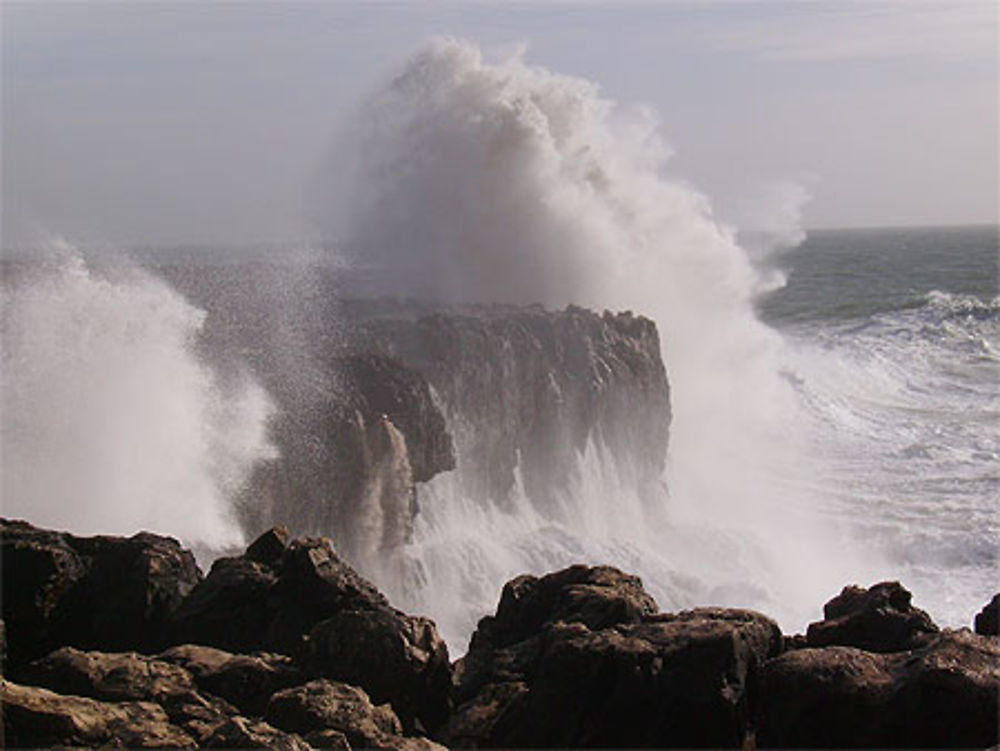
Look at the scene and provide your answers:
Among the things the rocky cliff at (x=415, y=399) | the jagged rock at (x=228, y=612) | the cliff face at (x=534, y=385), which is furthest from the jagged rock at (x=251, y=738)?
the cliff face at (x=534, y=385)

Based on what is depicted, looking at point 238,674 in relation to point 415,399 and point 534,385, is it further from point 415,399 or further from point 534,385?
point 534,385

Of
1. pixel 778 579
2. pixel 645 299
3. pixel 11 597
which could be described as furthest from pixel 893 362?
pixel 11 597

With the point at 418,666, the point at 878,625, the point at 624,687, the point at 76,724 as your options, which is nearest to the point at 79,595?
the point at 76,724

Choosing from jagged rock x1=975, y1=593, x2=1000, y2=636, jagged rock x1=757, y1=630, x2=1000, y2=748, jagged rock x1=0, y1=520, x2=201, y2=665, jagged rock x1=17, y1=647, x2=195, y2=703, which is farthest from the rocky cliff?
jagged rock x1=975, y1=593, x2=1000, y2=636

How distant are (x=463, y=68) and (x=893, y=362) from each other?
1584 cm

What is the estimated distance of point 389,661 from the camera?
255 inches

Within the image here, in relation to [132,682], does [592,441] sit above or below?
above

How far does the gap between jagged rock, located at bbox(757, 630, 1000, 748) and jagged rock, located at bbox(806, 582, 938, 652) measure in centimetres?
57

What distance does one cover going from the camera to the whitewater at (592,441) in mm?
11352

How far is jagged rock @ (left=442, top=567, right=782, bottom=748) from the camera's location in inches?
241

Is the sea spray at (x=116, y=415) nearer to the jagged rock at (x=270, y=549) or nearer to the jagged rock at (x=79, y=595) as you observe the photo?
the jagged rock at (x=270, y=549)

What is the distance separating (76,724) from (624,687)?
270cm

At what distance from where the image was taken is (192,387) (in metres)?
12.2

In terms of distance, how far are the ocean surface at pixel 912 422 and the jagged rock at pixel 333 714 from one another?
31.2ft
